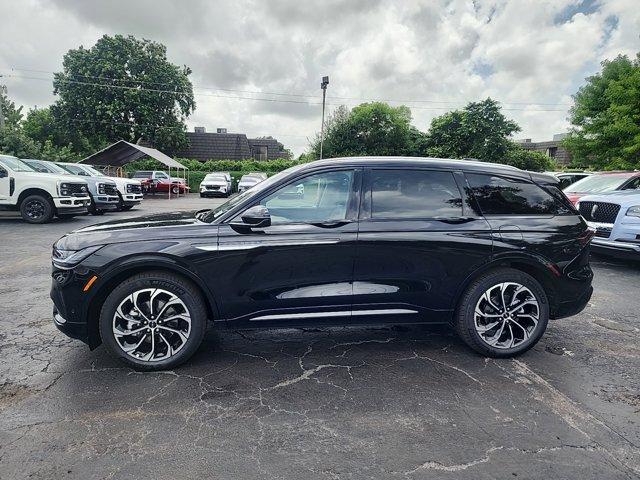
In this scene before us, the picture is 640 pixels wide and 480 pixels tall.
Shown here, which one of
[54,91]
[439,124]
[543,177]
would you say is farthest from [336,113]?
[543,177]

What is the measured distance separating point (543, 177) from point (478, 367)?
6.12 ft

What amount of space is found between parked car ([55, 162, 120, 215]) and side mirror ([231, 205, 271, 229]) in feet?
41.1

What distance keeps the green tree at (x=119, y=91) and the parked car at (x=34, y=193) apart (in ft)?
91.2

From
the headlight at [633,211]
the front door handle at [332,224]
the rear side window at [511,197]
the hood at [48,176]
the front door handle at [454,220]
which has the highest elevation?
the hood at [48,176]

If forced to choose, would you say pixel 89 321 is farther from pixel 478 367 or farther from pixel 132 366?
pixel 478 367

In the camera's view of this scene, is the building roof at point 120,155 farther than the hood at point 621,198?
Yes

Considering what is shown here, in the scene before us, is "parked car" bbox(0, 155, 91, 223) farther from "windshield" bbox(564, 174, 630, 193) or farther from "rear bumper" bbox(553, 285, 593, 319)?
"windshield" bbox(564, 174, 630, 193)

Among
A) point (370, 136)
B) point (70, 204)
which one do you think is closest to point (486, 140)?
point (370, 136)

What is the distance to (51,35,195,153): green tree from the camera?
35750mm

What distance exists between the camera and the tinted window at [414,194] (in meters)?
3.41

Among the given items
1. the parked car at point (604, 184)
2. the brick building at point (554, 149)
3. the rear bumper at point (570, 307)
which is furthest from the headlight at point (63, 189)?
the brick building at point (554, 149)

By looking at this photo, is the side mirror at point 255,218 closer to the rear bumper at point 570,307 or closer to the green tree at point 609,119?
the rear bumper at point 570,307

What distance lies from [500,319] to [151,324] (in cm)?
296

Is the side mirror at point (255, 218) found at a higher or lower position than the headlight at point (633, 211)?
lower
